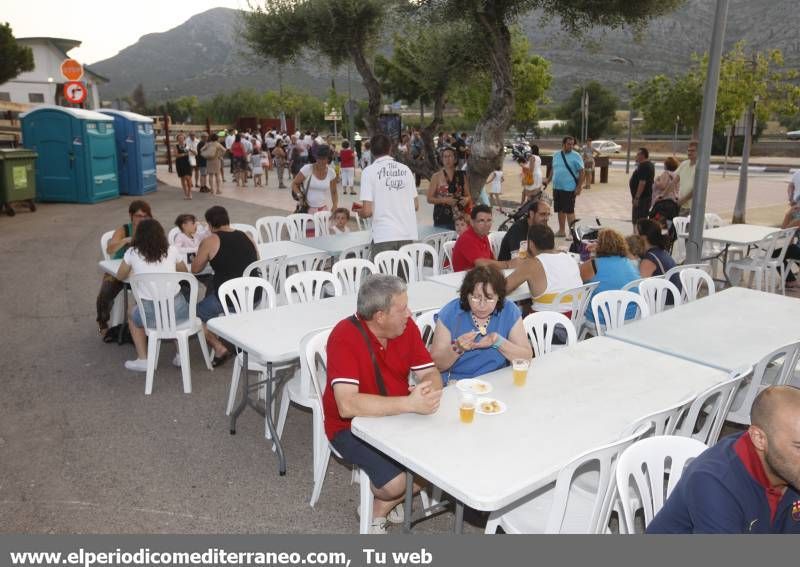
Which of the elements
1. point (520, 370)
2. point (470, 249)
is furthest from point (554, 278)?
point (520, 370)

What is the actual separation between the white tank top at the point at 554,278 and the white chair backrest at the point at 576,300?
0.12 ft

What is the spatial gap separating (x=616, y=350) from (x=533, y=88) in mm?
28285

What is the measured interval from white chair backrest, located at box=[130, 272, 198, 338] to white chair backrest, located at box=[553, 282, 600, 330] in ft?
8.72

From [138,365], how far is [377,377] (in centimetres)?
299

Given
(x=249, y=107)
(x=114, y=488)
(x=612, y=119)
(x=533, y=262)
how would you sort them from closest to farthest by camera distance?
(x=114, y=488) → (x=533, y=262) → (x=612, y=119) → (x=249, y=107)

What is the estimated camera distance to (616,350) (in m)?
3.61

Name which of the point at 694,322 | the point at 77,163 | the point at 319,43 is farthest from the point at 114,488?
the point at 319,43

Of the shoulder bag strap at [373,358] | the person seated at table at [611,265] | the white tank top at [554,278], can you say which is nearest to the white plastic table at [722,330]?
the person seated at table at [611,265]

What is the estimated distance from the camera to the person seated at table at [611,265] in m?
4.98

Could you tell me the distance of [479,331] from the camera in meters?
→ 3.51

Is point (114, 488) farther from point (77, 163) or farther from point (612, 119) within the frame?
point (612, 119)

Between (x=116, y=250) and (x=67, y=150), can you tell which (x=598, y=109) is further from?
(x=116, y=250)

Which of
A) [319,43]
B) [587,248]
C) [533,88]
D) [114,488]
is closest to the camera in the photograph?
[114,488]

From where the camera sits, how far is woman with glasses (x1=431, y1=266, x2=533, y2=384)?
11.2 ft
